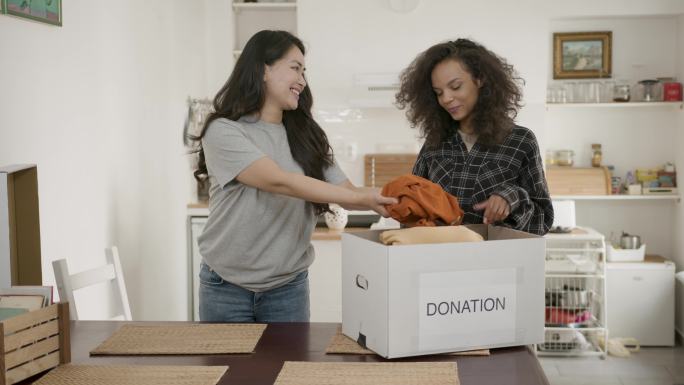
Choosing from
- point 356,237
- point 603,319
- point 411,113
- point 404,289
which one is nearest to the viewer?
point 404,289

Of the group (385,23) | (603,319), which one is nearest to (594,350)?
(603,319)

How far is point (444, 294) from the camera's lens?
1.50m

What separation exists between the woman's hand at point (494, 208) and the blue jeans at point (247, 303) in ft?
1.99

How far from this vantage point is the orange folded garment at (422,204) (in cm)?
162

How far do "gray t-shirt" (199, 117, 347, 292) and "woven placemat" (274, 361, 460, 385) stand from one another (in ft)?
1.89

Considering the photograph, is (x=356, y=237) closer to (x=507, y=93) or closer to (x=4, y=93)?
(x=507, y=93)

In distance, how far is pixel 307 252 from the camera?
2.14 meters

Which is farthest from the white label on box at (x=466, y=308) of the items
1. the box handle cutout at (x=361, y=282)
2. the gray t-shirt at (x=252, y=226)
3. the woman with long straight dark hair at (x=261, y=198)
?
the gray t-shirt at (x=252, y=226)

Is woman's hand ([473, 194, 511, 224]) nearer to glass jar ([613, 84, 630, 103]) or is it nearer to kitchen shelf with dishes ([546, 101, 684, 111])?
kitchen shelf with dishes ([546, 101, 684, 111])

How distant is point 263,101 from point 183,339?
0.74 metres

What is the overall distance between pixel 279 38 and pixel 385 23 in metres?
2.98

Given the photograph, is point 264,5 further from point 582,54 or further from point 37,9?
point 37,9

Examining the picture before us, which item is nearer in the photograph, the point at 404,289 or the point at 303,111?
the point at 404,289

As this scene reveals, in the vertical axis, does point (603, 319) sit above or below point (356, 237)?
below
